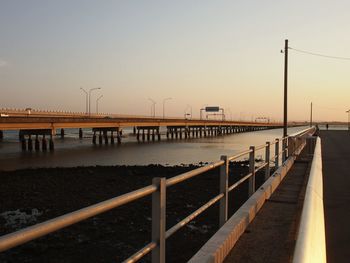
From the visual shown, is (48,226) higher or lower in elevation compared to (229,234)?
higher

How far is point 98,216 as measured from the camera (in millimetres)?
13078

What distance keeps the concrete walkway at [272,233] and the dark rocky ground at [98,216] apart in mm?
2452

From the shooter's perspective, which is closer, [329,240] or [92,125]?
[329,240]

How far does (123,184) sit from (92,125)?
46398 millimetres

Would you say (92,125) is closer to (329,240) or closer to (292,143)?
(292,143)

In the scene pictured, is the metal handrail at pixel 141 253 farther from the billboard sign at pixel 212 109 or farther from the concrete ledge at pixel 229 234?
the billboard sign at pixel 212 109

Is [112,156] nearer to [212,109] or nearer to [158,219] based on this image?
[158,219]

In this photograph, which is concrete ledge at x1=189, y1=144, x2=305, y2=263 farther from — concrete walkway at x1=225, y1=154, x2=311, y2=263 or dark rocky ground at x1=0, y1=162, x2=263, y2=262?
dark rocky ground at x1=0, y1=162, x2=263, y2=262

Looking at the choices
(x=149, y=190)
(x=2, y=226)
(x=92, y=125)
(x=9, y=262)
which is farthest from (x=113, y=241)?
(x=92, y=125)

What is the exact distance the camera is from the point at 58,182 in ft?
72.6

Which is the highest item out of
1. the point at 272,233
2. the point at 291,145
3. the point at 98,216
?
the point at 291,145

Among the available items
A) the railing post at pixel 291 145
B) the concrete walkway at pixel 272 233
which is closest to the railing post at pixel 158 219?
the concrete walkway at pixel 272 233

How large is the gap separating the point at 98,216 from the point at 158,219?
1014 centimetres

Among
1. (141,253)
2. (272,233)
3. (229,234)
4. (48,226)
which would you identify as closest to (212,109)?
(272,233)
